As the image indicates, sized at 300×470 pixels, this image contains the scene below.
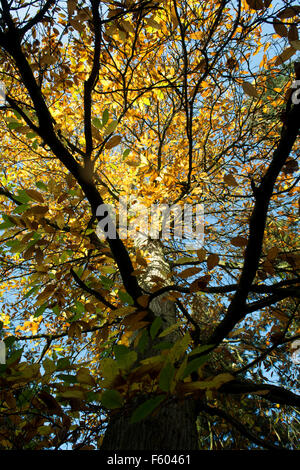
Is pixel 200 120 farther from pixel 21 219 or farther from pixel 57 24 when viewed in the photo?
pixel 21 219

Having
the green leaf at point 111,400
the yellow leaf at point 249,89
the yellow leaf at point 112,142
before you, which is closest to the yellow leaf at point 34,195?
the yellow leaf at point 112,142

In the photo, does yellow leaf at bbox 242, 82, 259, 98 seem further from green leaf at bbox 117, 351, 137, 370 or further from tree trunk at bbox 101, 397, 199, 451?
tree trunk at bbox 101, 397, 199, 451

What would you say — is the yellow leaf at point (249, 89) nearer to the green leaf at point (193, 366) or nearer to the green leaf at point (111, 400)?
the green leaf at point (193, 366)

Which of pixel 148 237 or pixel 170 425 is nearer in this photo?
pixel 170 425

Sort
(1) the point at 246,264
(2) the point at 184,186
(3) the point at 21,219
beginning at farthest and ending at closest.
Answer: (2) the point at 184,186
(3) the point at 21,219
(1) the point at 246,264

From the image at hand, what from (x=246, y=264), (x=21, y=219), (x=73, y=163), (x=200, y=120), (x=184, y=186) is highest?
(x=200, y=120)

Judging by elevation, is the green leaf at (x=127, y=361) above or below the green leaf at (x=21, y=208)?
below

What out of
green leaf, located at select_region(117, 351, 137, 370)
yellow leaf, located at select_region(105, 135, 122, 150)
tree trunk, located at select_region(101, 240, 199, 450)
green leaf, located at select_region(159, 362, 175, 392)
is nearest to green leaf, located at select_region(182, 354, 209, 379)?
green leaf, located at select_region(159, 362, 175, 392)

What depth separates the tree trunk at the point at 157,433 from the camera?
111 cm

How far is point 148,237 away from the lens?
3.59 m

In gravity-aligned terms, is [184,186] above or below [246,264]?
above

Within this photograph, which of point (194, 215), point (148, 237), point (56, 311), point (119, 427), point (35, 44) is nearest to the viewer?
point (119, 427)
